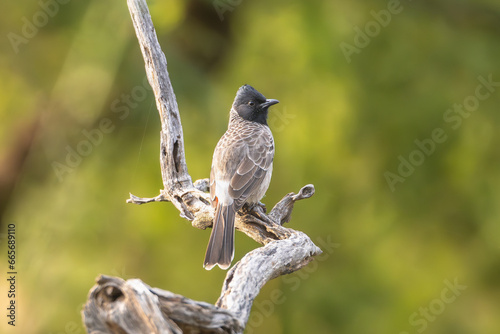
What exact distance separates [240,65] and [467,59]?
262 cm

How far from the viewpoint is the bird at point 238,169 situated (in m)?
3.93

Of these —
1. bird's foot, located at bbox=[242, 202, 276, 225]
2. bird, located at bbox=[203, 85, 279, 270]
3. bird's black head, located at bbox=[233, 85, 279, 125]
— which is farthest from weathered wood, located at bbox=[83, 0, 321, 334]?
bird's black head, located at bbox=[233, 85, 279, 125]

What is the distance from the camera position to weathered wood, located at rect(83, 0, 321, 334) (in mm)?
2121

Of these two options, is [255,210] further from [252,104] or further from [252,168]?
[252,104]

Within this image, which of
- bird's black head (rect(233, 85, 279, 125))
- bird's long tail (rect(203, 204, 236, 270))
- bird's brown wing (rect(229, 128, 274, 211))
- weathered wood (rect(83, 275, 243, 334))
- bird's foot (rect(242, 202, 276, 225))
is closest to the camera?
weathered wood (rect(83, 275, 243, 334))

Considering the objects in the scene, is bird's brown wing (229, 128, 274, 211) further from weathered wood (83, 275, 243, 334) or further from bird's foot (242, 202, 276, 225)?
weathered wood (83, 275, 243, 334)

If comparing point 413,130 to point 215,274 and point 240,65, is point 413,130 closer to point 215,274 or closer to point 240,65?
point 240,65

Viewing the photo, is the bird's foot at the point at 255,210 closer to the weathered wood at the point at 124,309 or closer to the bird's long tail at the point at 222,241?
the bird's long tail at the point at 222,241

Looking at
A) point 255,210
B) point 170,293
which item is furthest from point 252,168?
point 170,293

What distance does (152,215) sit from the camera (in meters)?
5.96

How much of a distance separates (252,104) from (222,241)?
5.77 ft

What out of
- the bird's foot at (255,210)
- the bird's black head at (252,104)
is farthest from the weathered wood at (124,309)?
the bird's black head at (252,104)

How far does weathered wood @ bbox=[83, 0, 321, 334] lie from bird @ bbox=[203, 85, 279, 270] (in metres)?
0.17

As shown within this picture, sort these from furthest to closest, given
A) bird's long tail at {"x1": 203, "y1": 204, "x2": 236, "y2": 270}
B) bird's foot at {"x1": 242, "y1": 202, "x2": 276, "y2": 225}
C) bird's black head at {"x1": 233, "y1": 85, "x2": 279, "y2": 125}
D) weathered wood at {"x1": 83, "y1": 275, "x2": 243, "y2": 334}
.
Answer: bird's black head at {"x1": 233, "y1": 85, "x2": 279, "y2": 125} → bird's foot at {"x1": 242, "y1": 202, "x2": 276, "y2": 225} → bird's long tail at {"x1": 203, "y1": 204, "x2": 236, "y2": 270} → weathered wood at {"x1": 83, "y1": 275, "x2": 243, "y2": 334}
